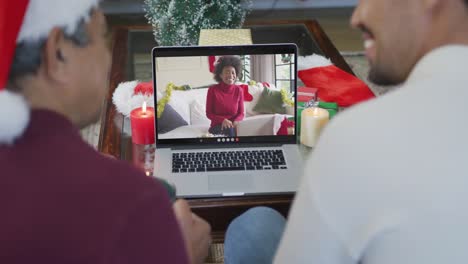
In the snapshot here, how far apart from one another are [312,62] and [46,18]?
1.35m

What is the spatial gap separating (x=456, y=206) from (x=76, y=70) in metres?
0.48

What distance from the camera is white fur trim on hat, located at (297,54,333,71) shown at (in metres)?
1.93

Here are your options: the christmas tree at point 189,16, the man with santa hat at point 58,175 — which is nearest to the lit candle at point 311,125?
the christmas tree at point 189,16

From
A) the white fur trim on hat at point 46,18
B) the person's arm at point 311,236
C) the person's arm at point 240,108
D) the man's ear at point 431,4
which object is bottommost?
the person's arm at point 240,108

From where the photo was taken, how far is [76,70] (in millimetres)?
751

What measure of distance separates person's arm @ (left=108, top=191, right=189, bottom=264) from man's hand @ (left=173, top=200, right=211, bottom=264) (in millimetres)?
318

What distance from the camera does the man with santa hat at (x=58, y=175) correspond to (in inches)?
25.3

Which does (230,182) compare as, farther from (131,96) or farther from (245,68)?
(131,96)

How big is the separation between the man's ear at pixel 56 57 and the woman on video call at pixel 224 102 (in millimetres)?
738

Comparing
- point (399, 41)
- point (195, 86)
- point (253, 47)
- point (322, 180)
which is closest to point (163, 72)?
point (195, 86)

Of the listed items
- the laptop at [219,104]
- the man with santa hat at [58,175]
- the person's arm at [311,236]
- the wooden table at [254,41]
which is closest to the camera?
the man with santa hat at [58,175]

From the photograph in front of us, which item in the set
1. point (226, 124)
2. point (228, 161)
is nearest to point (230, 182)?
point (228, 161)

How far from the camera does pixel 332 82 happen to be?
1795 millimetres

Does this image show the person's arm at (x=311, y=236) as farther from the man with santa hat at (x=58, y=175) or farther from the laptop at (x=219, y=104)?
the laptop at (x=219, y=104)
